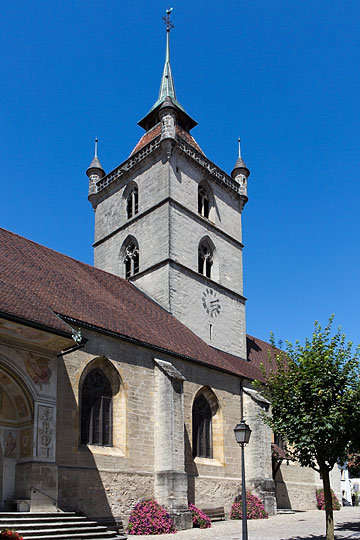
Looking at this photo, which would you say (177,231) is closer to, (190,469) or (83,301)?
(83,301)

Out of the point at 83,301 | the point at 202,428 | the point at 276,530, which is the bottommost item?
the point at 276,530

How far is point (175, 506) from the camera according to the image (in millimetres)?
15883

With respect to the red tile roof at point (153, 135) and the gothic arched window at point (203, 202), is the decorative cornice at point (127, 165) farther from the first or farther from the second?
the gothic arched window at point (203, 202)

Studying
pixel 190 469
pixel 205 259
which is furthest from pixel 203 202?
pixel 190 469

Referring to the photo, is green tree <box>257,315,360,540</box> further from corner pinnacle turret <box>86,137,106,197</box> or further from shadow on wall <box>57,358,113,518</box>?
corner pinnacle turret <box>86,137,106,197</box>

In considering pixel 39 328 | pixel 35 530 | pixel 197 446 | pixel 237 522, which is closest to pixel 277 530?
pixel 237 522

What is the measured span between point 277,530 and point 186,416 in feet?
15.2

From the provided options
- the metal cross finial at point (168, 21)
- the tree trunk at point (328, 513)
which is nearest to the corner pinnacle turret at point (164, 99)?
the metal cross finial at point (168, 21)

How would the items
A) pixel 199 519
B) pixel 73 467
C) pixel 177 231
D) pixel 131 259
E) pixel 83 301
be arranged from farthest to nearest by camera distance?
pixel 131 259, pixel 177 231, pixel 83 301, pixel 199 519, pixel 73 467

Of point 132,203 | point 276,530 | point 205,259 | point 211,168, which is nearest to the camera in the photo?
point 276,530

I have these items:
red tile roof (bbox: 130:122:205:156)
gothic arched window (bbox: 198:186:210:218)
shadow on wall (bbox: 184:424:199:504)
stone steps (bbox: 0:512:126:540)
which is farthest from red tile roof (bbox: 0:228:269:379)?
red tile roof (bbox: 130:122:205:156)

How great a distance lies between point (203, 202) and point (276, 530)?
54.4 ft

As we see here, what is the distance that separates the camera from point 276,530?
15562 mm

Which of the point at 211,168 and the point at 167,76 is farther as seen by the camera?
the point at 167,76
